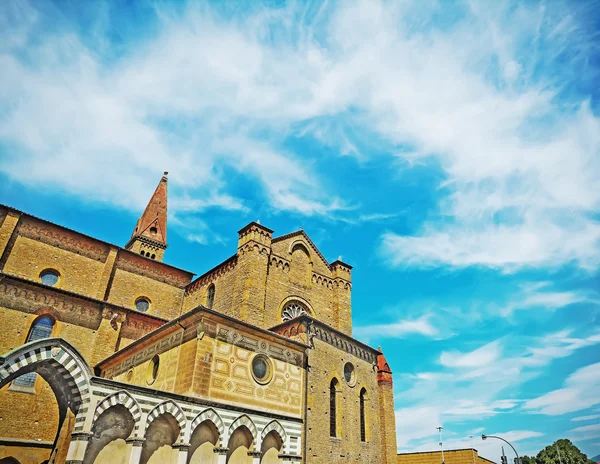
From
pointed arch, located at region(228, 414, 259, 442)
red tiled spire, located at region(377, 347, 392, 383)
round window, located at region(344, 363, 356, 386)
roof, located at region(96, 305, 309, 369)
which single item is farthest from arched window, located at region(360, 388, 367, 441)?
pointed arch, located at region(228, 414, 259, 442)

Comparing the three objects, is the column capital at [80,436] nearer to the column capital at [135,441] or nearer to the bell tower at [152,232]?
the column capital at [135,441]

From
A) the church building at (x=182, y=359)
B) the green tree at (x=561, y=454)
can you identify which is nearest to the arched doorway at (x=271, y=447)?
the church building at (x=182, y=359)

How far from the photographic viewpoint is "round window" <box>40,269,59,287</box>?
21.5 meters

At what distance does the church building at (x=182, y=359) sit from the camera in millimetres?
11133

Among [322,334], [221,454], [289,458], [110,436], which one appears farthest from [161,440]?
[322,334]

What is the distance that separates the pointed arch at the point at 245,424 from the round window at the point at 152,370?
152 inches

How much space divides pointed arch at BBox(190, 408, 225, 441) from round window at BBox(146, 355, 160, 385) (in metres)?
3.54

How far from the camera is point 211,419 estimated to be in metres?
12.8

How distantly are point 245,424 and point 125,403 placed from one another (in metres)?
4.26

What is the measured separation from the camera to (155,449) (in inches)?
464

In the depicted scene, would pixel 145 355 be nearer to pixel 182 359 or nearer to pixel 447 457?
pixel 182 359

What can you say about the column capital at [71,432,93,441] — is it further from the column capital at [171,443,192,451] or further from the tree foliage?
the tree foliage

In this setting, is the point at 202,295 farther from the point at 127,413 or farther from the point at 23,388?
the point at 127,413

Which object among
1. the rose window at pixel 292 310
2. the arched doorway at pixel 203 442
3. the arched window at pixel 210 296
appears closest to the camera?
the arched doorway at pixel 203 442
